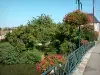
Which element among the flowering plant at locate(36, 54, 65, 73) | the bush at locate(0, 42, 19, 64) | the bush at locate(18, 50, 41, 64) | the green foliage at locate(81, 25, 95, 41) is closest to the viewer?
the flowering plant at locate(36, 54, 65, 73)

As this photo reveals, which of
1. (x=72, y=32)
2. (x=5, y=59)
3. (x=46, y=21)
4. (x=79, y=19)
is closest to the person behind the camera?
(x=79, y=19)

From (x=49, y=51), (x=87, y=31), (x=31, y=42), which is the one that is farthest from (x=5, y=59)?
(x=87, y=31)

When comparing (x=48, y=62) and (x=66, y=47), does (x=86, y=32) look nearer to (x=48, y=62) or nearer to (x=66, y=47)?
(x=66, y=47)

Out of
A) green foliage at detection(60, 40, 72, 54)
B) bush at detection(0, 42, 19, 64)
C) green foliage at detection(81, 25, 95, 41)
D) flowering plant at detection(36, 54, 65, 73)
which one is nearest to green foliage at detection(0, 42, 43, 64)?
bush at detection(0, 42, 19, 64)

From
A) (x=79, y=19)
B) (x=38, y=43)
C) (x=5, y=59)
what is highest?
(x=79, y=19)

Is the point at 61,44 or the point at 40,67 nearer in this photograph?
the point at 40,67

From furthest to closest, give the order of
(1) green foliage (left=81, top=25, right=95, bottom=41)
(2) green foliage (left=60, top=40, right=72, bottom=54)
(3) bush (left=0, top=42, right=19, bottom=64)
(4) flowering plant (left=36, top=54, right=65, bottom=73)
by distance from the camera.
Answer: (1) green foliage (left=81, top=25, right=95, bottom=41) < (3) bush (left=0, top=42, right=19, bottom=64) < (2) green foliage (left=60, top=40, right=72, bottom=54) < (4) flowering plant (left=36, top=54, right=65, bottom=73)

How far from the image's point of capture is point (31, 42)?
2820 centimetres

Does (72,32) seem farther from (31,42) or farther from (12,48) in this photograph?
(12,48)

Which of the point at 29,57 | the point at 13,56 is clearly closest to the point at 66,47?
the point at 29,57

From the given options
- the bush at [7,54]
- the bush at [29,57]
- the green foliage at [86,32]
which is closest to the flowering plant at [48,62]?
the bush at [29,57]

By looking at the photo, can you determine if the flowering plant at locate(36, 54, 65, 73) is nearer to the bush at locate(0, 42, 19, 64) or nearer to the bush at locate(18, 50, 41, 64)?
the bush at locate(18, 50, 41, 64)

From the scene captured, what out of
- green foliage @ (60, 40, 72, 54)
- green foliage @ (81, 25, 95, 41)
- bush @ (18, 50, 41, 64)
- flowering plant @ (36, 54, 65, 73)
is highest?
green foliage @ (81, 25, 95, 41)

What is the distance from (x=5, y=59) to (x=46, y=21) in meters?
12.6
